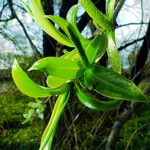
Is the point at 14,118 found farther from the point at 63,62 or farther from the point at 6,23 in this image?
the point at 63,62

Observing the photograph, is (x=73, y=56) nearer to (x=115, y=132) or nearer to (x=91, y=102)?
(x=91, y=102)

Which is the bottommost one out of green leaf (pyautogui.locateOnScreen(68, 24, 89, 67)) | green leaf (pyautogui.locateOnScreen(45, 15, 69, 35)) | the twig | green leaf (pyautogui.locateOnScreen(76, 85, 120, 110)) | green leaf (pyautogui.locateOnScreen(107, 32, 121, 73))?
the twig

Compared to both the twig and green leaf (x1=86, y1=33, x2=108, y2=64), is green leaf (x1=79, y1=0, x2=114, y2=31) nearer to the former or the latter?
green leaf (x1=86, y1=33, x2=108, y2=64)

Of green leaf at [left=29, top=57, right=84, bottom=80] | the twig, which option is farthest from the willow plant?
the twig

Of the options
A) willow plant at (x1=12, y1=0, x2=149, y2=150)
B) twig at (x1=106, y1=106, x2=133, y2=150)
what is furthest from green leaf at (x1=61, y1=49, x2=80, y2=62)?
twig at (x1=106, y1=106, x2=133, y2=150)

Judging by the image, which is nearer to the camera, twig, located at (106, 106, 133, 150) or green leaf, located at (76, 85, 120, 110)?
green leaf, located at (76, 85, 120, 110)

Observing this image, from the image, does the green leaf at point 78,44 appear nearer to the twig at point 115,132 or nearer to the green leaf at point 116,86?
the green leaf at point 116,86

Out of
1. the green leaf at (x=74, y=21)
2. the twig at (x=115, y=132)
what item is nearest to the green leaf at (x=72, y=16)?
the green leaf at (x=74, y=21)

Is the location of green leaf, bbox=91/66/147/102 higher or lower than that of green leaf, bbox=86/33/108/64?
lower
